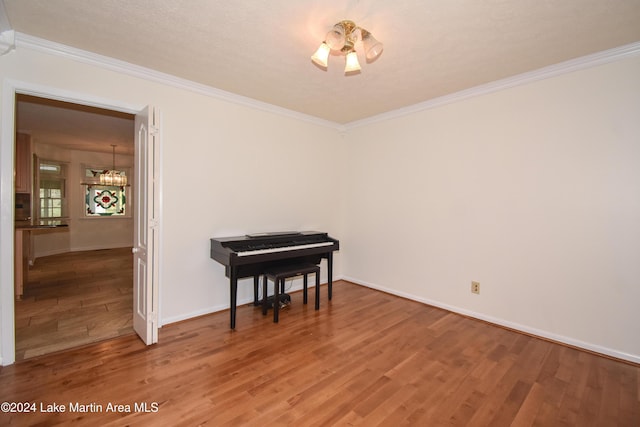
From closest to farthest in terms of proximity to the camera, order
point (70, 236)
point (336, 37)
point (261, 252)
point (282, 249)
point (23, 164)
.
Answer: point (336, 37) < point (261, 252) < point (282, 249) < point (23, 164) < point (70, 236)

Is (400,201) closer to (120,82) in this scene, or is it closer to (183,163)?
(183,163)

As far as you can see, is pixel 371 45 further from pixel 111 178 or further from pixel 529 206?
pixel 111 178

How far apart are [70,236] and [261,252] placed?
671 centimetres

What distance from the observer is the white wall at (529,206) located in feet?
7.84

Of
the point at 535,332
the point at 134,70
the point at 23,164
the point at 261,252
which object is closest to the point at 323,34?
the point at 134,70

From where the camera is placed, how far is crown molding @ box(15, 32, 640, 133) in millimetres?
2301

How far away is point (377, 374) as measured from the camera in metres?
2.18

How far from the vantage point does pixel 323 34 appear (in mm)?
2170

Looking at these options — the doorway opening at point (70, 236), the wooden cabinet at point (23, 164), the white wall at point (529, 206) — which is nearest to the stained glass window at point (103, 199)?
the doorway opening at point (70, 236)

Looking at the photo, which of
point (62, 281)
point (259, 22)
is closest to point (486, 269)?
point (259, 22)

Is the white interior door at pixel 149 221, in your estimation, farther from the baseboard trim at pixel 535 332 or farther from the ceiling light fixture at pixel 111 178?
the ceiling light fixture at pixel 111 178

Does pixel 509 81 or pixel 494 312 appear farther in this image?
pixel 494 312

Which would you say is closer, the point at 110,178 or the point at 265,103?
the point at 265,103

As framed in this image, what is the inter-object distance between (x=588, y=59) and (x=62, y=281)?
6.88 metres
